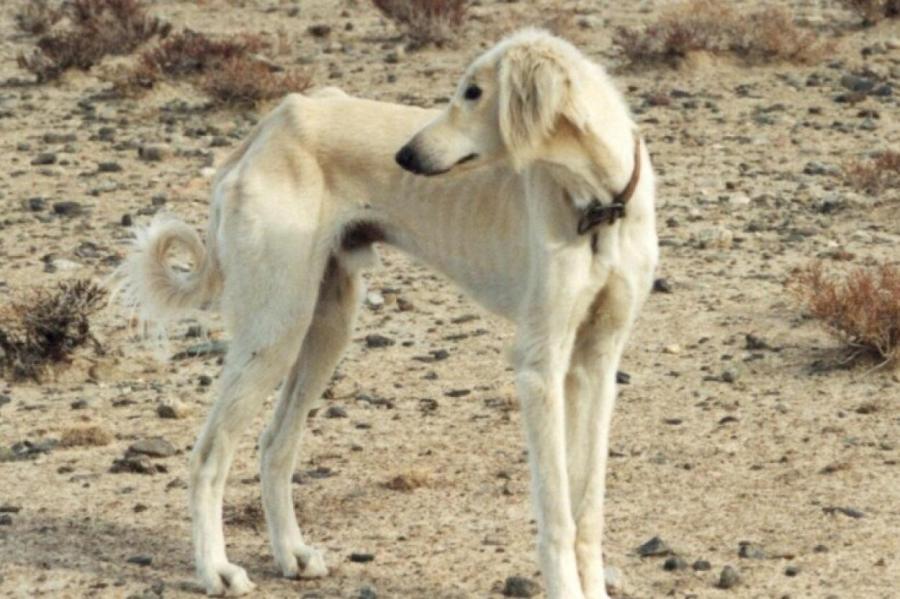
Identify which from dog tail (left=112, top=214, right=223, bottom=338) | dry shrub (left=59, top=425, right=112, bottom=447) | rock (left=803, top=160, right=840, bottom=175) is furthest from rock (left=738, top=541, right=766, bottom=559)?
rock (left=803, top=160, right=840, bottom=175)

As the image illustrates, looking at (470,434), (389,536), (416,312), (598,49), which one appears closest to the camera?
(389,536)

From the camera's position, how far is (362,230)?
688 centimetres

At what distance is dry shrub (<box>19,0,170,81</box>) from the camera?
15445 mm

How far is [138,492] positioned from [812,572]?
2652 millimetres

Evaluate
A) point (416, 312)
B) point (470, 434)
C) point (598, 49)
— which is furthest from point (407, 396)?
point (598, 49)

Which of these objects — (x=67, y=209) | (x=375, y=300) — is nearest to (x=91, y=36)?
(x=67, y=209)

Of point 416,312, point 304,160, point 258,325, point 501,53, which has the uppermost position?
point 501,53

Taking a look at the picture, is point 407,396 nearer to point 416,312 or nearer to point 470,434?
point 470,434

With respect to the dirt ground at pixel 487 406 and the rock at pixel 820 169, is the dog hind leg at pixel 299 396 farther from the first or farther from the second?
the rock at pixel 820 169

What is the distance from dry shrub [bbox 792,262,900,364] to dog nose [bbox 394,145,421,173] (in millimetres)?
3392

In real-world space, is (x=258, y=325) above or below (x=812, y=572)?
above

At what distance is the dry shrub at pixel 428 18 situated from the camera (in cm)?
1595

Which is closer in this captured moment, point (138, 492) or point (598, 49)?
point (138, 492)

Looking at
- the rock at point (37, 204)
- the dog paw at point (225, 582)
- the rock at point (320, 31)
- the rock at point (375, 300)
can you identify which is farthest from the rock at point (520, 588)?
the rock at point (320, 31)
